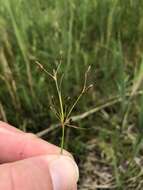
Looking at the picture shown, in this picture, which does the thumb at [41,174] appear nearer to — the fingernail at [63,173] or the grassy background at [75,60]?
the fingernail at [63,173]

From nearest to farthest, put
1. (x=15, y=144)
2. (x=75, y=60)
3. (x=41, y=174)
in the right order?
(x=41, y=174)
(x=15, y=144)
(x=75, y=60)

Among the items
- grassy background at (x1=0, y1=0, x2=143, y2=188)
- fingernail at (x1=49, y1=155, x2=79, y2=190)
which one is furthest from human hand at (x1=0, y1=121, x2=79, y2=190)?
grassy background at (x1=0, y1=0, x2=143, y2=188)

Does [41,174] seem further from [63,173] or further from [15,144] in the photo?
[15,144]

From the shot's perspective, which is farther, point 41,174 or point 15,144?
point 15,144

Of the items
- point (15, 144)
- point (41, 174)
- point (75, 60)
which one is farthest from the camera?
point (75, 60)

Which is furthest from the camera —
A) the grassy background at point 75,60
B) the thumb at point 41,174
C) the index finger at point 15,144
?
the grassy background at point 75,60

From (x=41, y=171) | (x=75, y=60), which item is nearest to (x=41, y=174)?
(x=41, y=171)

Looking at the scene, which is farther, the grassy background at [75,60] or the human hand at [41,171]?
the grassy background at [75,60]

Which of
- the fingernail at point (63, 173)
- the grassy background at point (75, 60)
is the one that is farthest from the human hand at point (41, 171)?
the grassy background at point (75, 60)
